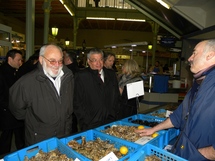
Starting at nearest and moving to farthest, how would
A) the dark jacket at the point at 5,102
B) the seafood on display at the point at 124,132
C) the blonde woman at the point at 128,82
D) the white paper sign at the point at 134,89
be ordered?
the seafood on display at the point at 124,132 → the white paper sign at the point at 134,89 → the dark jacket at the point at 5,102 → the blonde woman at the point at 128,82

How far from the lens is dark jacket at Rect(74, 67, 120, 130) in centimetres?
226

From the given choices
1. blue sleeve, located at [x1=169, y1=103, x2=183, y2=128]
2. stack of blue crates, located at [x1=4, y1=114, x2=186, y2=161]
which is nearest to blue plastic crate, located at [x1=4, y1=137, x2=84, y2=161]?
stack of blue crates, located at [x1=4, y1=114, x2=186, y2=161]

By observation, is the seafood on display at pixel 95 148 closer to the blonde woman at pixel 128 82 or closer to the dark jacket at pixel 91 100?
the dark jacket at pixel 91 100

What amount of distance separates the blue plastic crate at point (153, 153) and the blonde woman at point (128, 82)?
5.53 feet

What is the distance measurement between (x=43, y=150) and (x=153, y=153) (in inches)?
33.2

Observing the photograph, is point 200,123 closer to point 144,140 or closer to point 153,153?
point 153,153

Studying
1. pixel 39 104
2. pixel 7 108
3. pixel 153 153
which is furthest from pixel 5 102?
pixel 153 153

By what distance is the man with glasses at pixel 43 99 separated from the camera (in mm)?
1842

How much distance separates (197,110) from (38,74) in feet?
4.90

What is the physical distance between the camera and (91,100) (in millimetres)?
2297

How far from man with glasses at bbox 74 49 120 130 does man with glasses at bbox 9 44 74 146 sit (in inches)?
13.4

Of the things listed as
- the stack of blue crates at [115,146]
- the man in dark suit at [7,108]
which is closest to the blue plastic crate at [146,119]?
the stack of blue crates at [115,146]

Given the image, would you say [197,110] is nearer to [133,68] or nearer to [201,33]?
[133,68]

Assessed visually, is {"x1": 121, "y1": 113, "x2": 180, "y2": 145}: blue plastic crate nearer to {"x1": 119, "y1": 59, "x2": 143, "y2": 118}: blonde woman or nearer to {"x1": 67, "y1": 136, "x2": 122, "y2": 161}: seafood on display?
{"x1": 67, "y1": 136, "x2": 122, "y2": 161}: seafood on display
